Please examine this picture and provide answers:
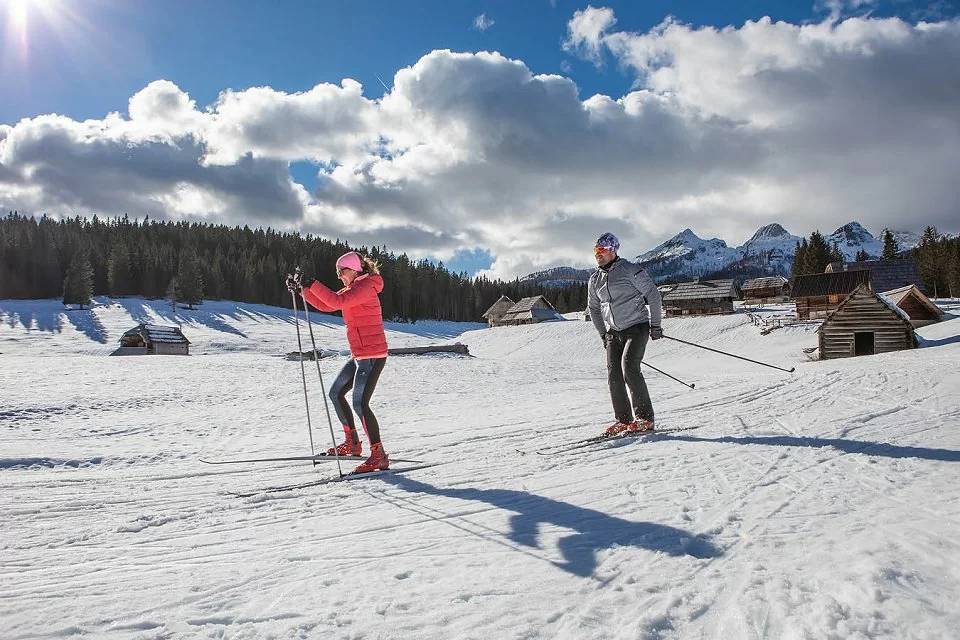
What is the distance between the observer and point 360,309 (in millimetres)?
5434

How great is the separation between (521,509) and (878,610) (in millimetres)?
2098

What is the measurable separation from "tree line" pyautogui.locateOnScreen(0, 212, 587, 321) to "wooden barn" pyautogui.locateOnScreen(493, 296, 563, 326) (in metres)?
25.0

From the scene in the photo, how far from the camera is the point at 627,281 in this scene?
21.5 ft

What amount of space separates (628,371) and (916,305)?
37.2m

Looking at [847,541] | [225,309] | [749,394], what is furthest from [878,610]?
[225,309]

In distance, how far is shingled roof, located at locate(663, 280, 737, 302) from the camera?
5344 centimetres

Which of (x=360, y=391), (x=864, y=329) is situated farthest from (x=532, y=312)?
(x=360, y=391)

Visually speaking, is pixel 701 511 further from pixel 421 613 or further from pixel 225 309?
pixel 225 309

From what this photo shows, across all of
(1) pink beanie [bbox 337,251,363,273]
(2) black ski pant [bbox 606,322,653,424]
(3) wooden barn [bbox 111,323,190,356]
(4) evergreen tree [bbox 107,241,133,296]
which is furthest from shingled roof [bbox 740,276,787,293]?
(4) evergreen tree [bbox 107,241,133,296]

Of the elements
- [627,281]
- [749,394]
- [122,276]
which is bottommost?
[749,394]

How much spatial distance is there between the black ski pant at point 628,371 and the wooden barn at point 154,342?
42.2 metres

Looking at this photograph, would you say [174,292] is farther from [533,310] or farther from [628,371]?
[628,371]

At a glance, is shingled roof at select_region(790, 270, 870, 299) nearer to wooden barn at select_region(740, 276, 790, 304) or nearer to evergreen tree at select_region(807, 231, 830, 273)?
wooden barn at select_region(740, 276, 790, 304)

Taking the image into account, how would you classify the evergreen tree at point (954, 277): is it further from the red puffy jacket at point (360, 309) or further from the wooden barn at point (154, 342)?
the wooden barn at point (154, 342)
